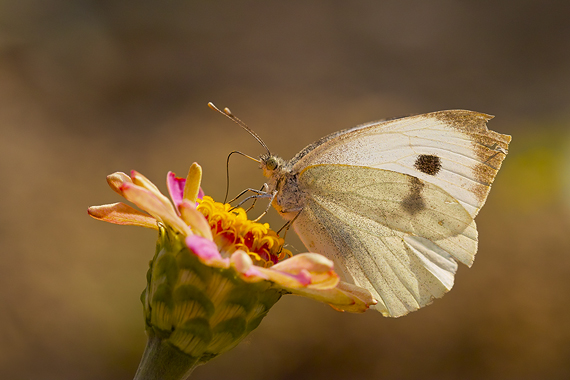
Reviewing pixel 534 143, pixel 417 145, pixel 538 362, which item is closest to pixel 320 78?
pixel 534 143

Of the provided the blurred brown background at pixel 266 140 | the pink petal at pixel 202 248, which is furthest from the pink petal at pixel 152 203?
the blurred brown background at pixel 266 140

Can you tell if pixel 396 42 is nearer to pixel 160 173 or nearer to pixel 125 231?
pixel 160 173

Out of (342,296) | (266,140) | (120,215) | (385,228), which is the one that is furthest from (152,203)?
(266,140)

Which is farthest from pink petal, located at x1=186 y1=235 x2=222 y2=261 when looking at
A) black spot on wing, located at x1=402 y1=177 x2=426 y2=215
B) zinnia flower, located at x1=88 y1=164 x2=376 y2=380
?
black spot on wing, located at x1=402 y1=177 x2=426 y2=215

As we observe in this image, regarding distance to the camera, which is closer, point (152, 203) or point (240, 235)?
point (152, 203)

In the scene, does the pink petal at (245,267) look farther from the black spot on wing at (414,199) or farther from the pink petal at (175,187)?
the black spot on wing at (414,199)

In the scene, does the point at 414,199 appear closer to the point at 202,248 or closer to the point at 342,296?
the point at 342,296
